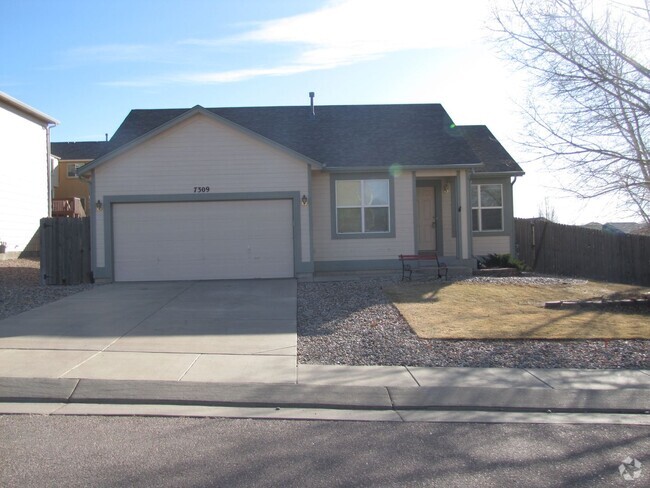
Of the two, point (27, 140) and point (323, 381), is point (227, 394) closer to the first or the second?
point (323, 381)

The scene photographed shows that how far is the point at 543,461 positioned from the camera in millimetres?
5141

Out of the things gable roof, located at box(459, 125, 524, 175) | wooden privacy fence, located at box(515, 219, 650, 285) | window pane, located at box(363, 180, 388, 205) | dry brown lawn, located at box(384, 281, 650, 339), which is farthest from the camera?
gable roof, located at box(459, 125, 524, 175)

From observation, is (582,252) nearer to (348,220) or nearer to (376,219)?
(376,219)

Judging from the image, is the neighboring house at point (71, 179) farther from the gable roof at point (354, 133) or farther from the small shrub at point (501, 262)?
the small shrub at point (501, 262)

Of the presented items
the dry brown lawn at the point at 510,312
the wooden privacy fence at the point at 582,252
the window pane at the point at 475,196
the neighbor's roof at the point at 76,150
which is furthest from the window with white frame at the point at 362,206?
the neighbor's roof at the point at 76,150

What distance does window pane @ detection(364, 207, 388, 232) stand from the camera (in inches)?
698

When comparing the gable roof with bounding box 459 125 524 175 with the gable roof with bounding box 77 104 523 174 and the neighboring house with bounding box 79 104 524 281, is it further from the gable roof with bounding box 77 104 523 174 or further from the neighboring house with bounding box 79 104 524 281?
the neighboring house with bounding box 79 104 524 281

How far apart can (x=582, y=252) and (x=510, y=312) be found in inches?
365

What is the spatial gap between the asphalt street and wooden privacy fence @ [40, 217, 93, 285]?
1080 centimetres

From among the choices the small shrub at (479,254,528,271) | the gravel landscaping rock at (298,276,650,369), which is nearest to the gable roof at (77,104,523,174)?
the small shrub at (479,254,528,271)

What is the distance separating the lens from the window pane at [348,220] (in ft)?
58.1

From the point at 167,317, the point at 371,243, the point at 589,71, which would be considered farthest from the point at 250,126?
the point at 589,71

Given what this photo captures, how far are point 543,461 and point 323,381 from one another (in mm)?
3021

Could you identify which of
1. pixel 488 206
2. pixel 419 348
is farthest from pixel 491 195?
pixel 419 348
